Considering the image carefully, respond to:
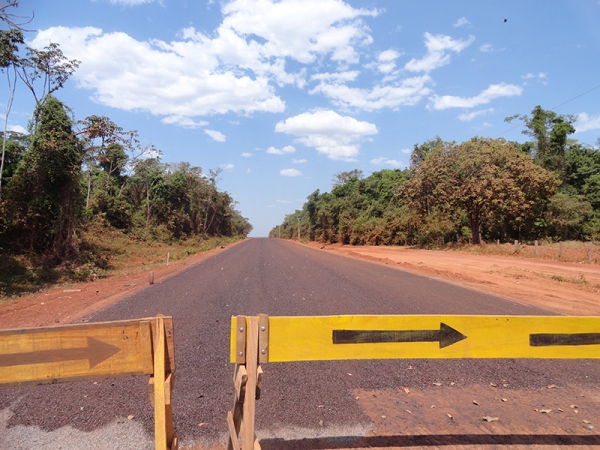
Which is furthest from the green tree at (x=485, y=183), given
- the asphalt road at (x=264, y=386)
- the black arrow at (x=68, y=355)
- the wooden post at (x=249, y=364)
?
the black arrow at (x=68, y=355)

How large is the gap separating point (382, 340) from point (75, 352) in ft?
6.51

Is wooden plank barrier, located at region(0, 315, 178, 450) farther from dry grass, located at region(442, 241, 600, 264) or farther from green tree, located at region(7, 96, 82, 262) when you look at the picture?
dry grass, located at region(442, 241, 600, 264)

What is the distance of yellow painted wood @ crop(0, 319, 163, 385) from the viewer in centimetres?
239

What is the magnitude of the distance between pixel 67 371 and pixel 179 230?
48887 mm

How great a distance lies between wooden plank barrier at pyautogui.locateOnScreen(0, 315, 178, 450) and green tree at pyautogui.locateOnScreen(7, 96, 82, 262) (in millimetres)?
17973

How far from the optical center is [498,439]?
3604 mm

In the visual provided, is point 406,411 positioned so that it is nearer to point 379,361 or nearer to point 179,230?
point 379,361

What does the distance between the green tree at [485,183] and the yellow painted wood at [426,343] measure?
29.7m

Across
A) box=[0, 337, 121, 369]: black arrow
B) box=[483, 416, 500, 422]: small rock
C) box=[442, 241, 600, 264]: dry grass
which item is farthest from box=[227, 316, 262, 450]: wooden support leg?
box=[442, 241, 600, 264]: dry grass

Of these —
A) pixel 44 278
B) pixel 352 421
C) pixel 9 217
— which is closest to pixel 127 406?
pixel 352 421

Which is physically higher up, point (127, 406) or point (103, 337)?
point (103, 337)

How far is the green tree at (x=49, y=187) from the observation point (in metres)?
17.9

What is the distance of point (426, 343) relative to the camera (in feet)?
9.54

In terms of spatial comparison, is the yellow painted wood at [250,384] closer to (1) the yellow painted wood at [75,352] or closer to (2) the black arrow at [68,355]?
(1) the yellow painted wood at [75,352]
